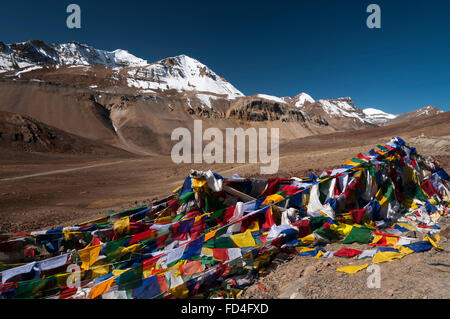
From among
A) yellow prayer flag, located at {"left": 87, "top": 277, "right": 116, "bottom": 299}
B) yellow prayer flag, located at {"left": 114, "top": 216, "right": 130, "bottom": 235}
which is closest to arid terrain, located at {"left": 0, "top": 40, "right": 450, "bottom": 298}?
yellow prayer flag, located at {"left": 87, "top": 277, "right": 116, "bottom": 299}

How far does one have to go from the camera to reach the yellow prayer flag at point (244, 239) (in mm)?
3317

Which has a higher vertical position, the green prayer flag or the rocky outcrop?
the rocky outcrop

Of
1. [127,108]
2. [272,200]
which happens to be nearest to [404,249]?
[272,200]

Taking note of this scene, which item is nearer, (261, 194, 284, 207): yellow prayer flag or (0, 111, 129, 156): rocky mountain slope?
(261, 194, 284, 207): yellow prayer flag

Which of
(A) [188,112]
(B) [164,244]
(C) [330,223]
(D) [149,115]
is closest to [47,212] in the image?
(B) [164,244]

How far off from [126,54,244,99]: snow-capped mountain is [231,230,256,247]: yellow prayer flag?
347 feet

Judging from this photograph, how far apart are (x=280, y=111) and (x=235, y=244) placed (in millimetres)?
100980

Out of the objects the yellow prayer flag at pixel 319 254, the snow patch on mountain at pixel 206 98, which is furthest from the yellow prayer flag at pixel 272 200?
the snow patch on mountain at pixel 206 98

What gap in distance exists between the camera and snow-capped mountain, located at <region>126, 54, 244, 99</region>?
367ft

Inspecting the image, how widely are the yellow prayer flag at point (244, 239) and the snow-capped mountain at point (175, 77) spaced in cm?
10577

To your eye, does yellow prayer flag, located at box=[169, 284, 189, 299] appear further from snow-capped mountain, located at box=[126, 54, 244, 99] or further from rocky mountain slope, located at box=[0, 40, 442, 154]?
snow-capped mountain, located at box=[126, 54, 244, 99]

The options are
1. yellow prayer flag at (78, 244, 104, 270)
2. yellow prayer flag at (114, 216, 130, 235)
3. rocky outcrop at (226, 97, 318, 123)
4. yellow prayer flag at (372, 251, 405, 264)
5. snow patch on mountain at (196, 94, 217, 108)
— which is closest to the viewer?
yellow prayer flag at (372, 251, 405, 264)

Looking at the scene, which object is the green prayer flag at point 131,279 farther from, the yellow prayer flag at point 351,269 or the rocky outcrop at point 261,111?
the rocky outcrop at point 261,111

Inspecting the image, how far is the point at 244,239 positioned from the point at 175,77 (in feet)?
507
